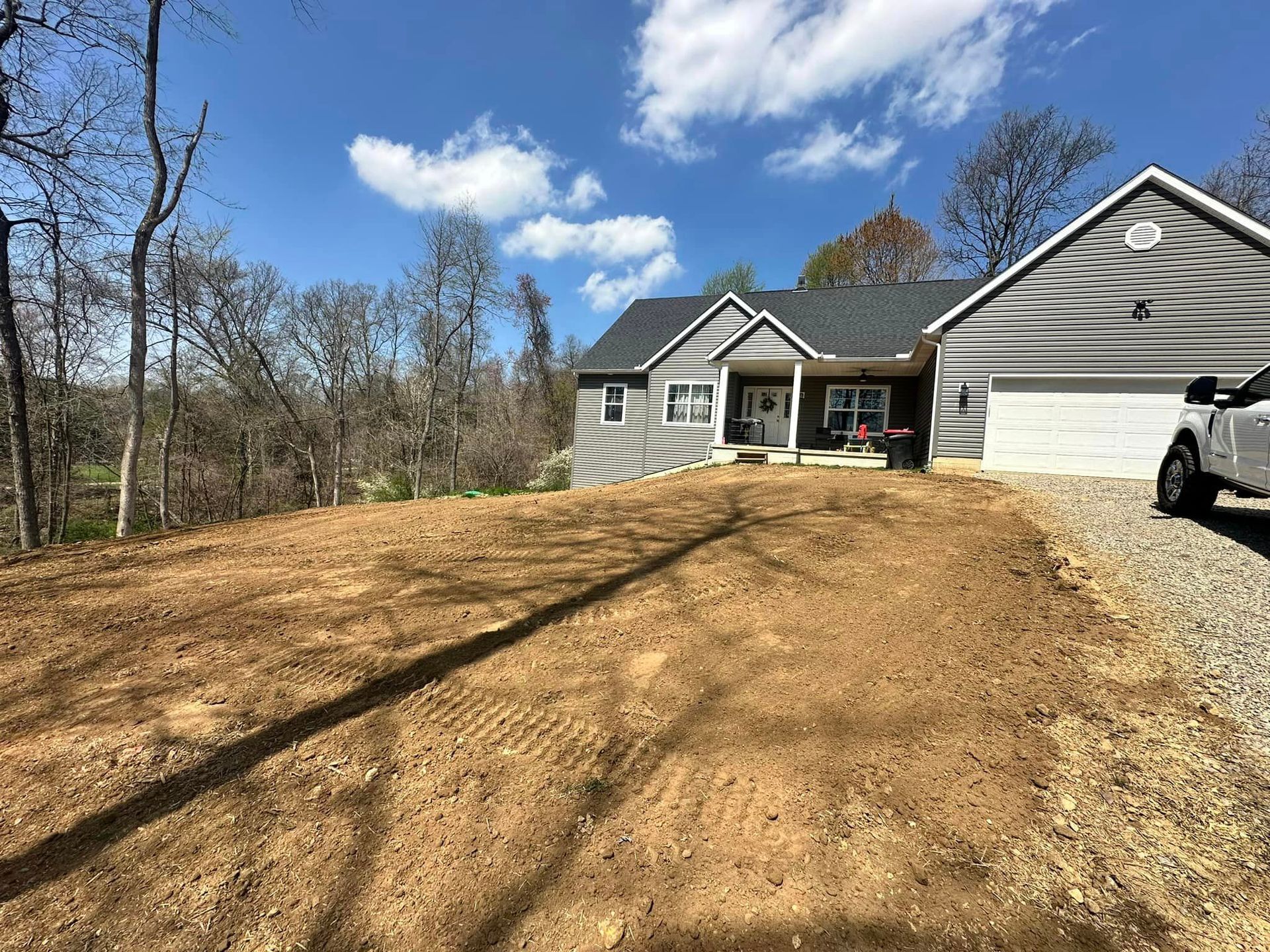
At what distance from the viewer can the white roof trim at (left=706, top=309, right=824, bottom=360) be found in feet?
47.0

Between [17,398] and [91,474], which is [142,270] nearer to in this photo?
[17,398]

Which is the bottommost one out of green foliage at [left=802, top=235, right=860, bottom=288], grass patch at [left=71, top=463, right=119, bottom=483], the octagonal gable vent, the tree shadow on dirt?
grass patch at [left=71, top=463, right=119, bottom=483]

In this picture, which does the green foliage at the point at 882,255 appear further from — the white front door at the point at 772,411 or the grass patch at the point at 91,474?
the grass patch at the point at 91,474

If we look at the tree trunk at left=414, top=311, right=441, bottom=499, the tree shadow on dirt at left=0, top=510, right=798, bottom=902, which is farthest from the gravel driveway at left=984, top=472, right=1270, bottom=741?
the tree trunk at left=414, top=311, right=441, bottom=499

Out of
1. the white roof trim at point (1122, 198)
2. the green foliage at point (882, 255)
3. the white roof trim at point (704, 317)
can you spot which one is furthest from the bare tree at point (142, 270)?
the green foliage at point (882, 255)

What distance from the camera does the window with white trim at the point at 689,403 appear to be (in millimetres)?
16172

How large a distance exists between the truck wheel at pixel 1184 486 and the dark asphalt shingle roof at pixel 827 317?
765cm

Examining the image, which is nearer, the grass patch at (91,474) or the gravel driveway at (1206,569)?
the gravel driveway at (1206,569)

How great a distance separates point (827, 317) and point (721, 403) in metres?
4.80

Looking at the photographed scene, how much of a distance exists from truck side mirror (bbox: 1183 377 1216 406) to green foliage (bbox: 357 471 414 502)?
2407 cm

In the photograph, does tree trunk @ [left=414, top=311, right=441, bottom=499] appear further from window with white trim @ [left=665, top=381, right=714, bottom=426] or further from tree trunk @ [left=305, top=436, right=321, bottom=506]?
window with white trim @ [left=665, top=381, right=714, bottom=426]

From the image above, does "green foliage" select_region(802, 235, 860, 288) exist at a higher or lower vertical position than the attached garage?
higher

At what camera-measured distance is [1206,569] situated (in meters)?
4.51

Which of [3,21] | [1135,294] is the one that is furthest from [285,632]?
[1135,294]
